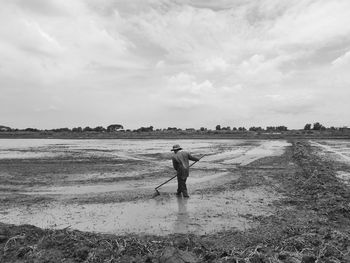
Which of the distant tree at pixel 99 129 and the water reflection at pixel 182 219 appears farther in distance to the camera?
the distant tree at pixel 99 129

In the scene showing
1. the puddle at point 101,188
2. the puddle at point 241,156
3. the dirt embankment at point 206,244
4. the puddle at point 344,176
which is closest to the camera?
the dirt embankment at point 206,244

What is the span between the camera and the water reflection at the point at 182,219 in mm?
7191

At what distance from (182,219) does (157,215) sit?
2.41ft

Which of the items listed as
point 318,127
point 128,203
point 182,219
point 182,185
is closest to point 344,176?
point 182,185

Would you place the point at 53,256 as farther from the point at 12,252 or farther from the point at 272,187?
the point at 272,187

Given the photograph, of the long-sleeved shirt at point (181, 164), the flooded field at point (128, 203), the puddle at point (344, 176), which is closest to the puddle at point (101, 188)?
the flooded field at point (128, 203)

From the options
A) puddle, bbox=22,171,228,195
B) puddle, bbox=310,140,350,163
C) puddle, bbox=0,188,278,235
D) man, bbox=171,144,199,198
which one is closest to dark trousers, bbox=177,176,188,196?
man, bbox=171,144,199,198

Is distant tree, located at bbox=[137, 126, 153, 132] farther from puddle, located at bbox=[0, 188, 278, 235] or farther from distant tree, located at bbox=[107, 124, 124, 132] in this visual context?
puddle, located at bbox=[0, 188, 278, 235]

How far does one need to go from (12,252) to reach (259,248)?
4017 mm

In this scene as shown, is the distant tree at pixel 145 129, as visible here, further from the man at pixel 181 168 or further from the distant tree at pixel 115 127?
the man at pixel 181 168

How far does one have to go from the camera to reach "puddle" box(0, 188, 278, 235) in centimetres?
734

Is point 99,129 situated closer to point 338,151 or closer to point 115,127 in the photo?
point 115,127

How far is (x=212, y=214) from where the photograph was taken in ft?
27.5

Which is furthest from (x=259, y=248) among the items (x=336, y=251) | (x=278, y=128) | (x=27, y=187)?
(x=278, y=128)
